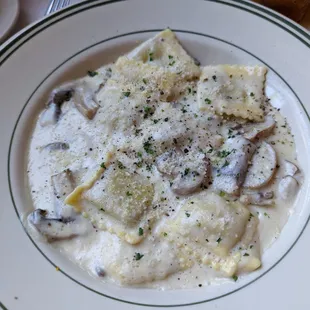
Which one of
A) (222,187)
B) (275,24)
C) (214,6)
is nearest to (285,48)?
(275,24)

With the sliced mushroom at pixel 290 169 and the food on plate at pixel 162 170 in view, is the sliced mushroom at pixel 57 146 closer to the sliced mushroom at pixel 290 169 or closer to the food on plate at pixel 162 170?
the food on plate at pixel 162 170

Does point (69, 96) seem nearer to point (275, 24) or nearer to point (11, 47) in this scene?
point (11, 47)

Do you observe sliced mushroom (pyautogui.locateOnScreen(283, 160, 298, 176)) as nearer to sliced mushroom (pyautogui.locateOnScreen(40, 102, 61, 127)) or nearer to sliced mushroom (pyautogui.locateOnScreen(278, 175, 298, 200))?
sliced mushroom (pyautogui.locateOnScreen(278, 175, 298, 200))

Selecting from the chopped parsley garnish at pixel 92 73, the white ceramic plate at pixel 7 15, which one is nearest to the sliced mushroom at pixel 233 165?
the chopped parsley garnish at pixel 92 73

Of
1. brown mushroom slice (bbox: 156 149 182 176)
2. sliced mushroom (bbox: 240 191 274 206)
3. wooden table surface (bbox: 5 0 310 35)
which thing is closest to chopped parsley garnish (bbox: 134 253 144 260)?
brown mushroom slice (bbox: 156 149 182 176)

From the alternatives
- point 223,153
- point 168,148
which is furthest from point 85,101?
point 223,153
